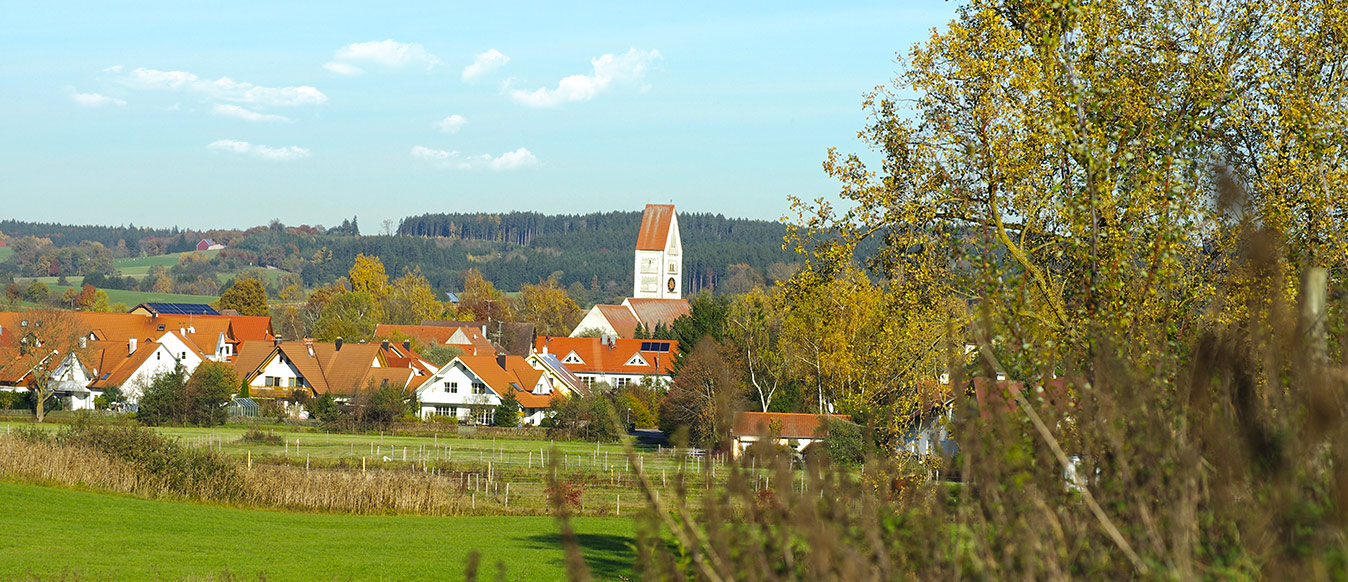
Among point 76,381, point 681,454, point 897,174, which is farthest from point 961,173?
point 76,381

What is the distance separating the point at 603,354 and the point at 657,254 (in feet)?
111

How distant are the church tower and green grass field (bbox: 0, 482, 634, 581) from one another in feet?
304

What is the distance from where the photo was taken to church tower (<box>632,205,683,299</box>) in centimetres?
12250

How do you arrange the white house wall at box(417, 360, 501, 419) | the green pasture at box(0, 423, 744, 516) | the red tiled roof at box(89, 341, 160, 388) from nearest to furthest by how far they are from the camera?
the green pasture at box(0, 423, 744, 516)
the red tiled roof at box(89, 341, 160, 388)
the white house wall at box(417, 360, 501, 419)

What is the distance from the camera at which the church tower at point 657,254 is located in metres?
122

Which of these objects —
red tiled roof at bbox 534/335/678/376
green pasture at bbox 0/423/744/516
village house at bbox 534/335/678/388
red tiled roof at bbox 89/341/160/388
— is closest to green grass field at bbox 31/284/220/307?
red tiled roof at bbox 534/335/678/376

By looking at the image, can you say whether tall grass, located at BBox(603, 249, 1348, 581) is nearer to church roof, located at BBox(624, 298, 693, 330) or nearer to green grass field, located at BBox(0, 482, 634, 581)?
green grass field, located at BBox(0, 482, 634, 581)

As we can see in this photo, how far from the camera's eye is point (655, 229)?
12381 cm

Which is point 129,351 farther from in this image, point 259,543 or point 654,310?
point 654,310

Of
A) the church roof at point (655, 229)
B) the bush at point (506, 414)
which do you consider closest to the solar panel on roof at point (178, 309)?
the bush at point (506, 414)

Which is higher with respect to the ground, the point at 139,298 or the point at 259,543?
the point at 139,298

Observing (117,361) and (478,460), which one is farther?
(117,361)

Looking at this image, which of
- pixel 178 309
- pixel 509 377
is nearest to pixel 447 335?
pixel 178 309

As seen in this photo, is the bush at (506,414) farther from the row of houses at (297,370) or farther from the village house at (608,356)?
the village house at (608,356)
